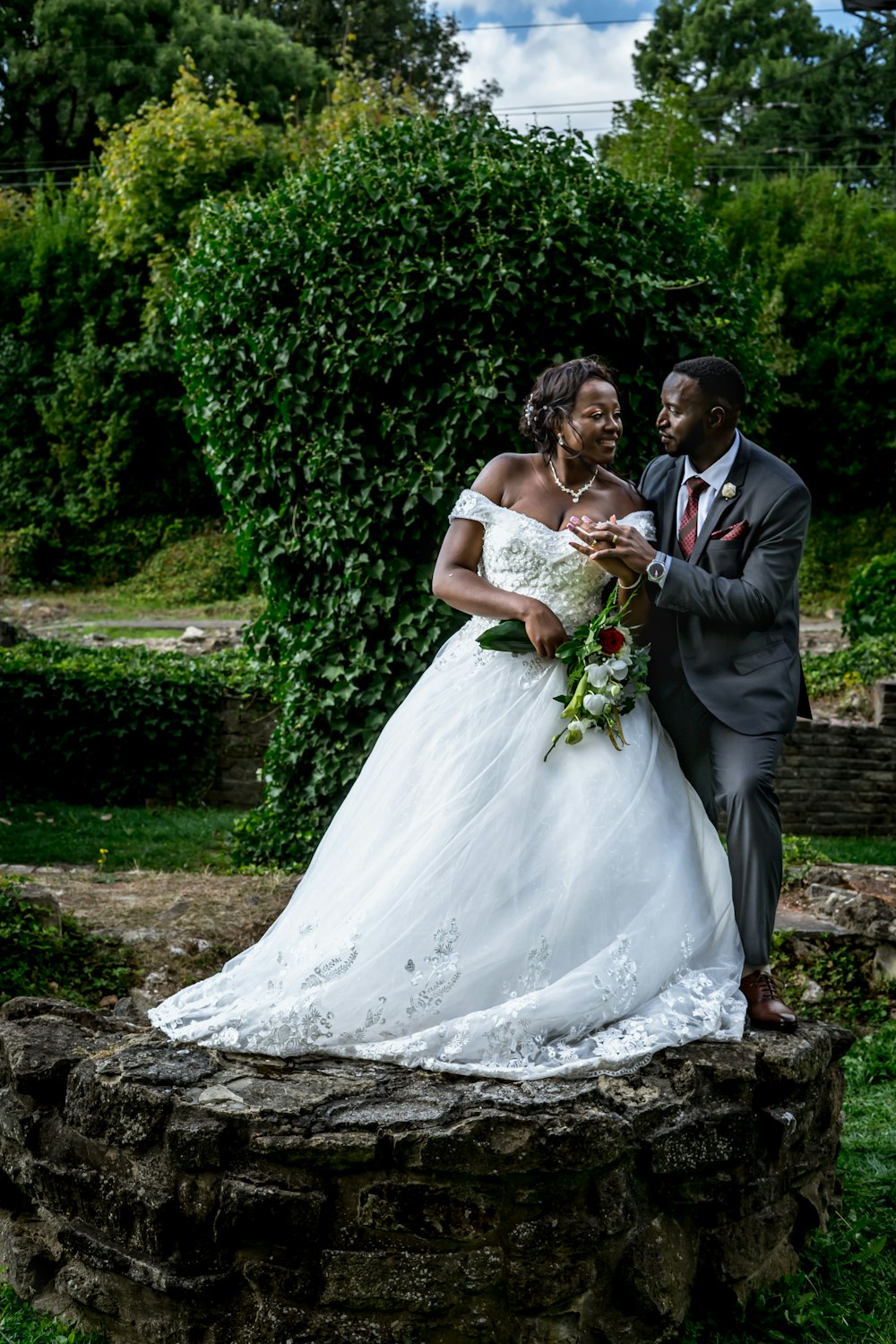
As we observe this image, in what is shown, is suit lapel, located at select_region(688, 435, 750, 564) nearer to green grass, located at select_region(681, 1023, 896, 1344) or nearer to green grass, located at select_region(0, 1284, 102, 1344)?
green grass, located at select_region(681, 1023, 896, 1344)

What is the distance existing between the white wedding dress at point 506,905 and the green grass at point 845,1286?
0.75m

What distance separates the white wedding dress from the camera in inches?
133

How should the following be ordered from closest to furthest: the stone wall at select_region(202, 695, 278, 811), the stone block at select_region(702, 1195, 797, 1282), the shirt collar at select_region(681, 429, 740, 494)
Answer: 1. the stone block at select_region(702, 1195, 797, 1282)
2. the shirt collar at select_region(681, 429, 740, 494)
3. the stone wall at select_region(202, 695, 278, 811)

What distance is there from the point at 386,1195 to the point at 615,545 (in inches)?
75.8

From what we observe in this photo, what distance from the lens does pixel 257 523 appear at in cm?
735

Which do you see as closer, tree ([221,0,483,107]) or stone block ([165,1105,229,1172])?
stone block ([165,1105,229,1172])

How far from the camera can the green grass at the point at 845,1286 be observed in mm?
3318

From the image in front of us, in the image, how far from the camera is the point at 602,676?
374 cm

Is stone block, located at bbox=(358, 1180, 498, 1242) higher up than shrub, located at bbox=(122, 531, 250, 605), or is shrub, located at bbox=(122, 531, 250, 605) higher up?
stone block, located at bbox=(358, 1180, 498, 1242)

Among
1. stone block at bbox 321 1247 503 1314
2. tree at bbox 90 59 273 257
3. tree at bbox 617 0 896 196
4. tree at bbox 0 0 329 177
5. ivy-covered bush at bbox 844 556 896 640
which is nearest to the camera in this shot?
stone block at bbox 321 1247 503 1314

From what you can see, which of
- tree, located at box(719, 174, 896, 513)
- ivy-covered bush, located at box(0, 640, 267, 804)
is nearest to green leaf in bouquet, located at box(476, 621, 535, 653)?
ivy-covered bush, located at box(0, 640, 267, 804)

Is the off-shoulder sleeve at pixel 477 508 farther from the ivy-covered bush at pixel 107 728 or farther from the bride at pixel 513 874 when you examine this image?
the ivy-covered bush at pixel 107 728

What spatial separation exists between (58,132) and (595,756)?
101 feet

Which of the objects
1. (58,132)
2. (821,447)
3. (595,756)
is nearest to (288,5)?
(58,132)
